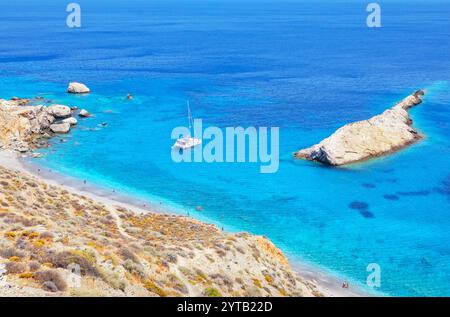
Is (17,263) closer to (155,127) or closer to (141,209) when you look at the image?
(141,209)

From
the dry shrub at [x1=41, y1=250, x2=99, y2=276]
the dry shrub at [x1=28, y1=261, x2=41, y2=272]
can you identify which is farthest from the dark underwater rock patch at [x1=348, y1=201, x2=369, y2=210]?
the dry shrub at [x1=28, y1=261, x2=41, y2=272]

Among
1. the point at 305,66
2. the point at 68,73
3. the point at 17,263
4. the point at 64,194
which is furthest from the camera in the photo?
the point at 305,66

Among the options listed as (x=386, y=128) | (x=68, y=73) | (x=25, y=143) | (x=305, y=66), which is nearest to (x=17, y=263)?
(x=25, y=143)

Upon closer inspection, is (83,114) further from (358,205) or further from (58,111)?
(358,205)

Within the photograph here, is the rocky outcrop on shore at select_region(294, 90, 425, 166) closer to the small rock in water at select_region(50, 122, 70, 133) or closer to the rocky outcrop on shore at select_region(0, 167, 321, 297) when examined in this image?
the rocky outcrop on shore at select_region(0, 167, 321, 297)

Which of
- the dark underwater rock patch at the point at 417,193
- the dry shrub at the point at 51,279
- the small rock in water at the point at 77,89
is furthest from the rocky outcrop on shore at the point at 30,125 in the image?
the dark underwater rock patch at the point at 417,193

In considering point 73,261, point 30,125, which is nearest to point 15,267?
point 73,261
